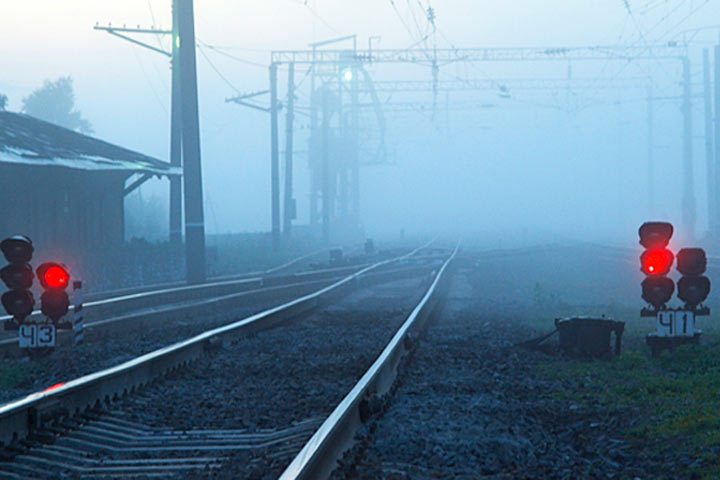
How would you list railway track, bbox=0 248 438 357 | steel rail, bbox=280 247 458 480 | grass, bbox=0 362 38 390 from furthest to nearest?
railway track, bbox=0 248 438 357, grass, bbox=0 362 38 390, steel rail, bbox=280 247 458 480

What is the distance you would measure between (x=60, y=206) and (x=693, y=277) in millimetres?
24091

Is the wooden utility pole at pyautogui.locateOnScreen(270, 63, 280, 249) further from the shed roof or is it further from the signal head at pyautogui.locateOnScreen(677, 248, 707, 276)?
the signal head at pyautogui.locateOnScreen(677, 248, 707, 276)

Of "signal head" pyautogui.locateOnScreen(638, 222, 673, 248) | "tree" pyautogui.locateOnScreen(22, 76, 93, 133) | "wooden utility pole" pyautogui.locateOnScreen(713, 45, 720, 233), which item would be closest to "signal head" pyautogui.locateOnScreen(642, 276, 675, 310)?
"signal head" pyautogui.locateOnScreen(638, 222, 673, 248)

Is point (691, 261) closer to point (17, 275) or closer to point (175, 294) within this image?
point (17, 275)

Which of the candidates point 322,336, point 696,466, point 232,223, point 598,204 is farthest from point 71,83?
point 696,466

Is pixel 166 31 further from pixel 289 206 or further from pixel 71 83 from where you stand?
pixel 71 83

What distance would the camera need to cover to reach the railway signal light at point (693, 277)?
1286 centimetres

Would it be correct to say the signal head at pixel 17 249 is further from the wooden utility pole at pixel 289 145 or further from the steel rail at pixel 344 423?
the wooden utility pole at pixel 289 145

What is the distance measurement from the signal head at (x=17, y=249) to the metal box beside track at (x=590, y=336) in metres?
6.85

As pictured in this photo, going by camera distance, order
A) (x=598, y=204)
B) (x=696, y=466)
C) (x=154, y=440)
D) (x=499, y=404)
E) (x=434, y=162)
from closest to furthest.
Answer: (x=696, y=466)
(x=154, y=440)
(x=499, y=404)
(x=598, y=204)
(x=434, y=162)

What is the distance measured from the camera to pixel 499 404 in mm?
9172

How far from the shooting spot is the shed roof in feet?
90.6

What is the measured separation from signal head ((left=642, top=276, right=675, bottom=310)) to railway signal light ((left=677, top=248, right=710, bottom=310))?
173 millimetres

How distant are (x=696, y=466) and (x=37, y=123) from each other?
34353mm
